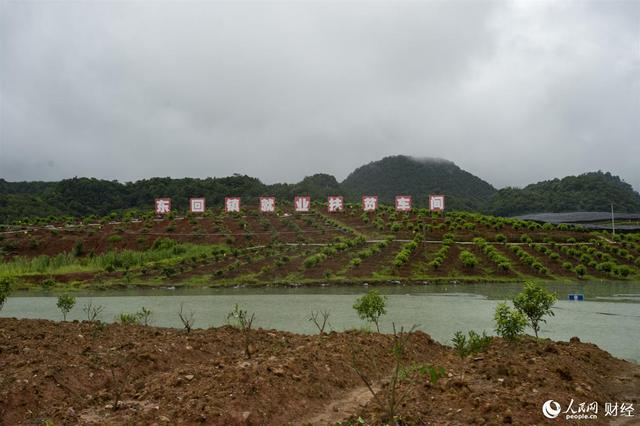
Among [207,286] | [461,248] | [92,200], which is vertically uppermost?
[92,200]

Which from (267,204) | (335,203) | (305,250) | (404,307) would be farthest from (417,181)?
(404,307)

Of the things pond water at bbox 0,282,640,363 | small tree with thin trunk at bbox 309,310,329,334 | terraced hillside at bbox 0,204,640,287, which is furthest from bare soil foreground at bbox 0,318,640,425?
terraced hillside at bbox 0,204,640,287

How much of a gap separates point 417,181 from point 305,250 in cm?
7328

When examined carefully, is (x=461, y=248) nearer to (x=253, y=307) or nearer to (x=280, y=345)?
(x=253, y=307)

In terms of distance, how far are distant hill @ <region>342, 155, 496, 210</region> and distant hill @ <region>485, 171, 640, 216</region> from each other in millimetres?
7140

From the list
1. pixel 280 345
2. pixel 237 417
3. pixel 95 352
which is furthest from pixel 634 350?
pixel 95 352

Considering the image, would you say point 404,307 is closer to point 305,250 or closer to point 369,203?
point 305,250

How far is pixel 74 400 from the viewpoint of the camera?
9453 mm

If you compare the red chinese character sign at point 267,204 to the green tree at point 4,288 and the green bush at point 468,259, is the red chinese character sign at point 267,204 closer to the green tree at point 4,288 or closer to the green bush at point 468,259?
the green bush at point 468,259

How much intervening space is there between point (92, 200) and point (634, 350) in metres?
90.5

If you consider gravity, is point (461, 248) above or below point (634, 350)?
above

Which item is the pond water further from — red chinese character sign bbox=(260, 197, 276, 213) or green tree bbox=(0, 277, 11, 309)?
red chinese character sign bbox=(260, 197, 276, 213)

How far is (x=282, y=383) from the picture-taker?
30.4 ft

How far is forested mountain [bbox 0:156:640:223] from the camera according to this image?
85500mm
